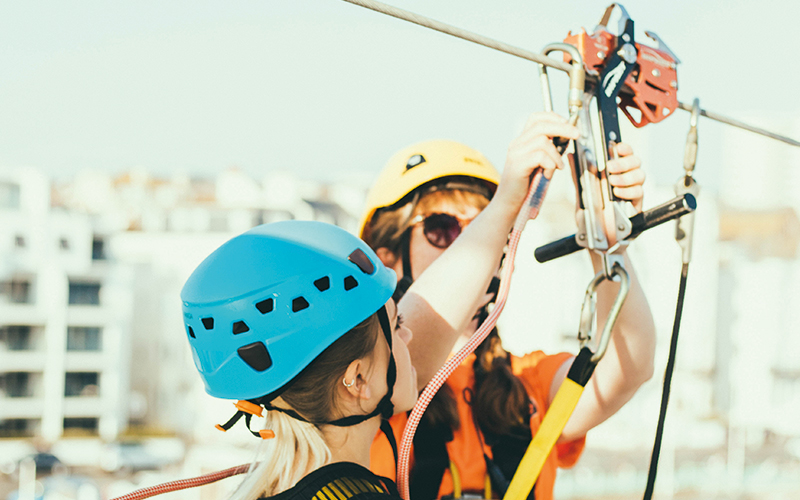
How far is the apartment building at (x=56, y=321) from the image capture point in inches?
1575

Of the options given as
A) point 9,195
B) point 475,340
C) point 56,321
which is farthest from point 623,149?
point 9,195

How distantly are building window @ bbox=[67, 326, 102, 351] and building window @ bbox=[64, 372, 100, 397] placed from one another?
4.80 feet

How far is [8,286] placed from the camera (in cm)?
4006

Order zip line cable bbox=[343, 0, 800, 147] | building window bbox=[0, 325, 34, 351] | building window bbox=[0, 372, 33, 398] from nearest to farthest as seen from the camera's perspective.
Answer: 1. zip line cable bbox=[343, 0, 800, 147]
2. building window bbox=[0, 372, 33, 398]
3. building window bbox=[0, 325, 34, 351]

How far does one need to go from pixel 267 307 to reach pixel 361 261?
9.6 inches

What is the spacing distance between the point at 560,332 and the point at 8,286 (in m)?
31.9

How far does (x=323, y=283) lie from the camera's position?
1.56m

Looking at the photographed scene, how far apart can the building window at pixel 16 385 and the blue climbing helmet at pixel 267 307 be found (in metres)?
43.2

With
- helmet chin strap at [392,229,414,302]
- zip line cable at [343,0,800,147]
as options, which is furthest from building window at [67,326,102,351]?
zip line cable at [343,0,800,147]

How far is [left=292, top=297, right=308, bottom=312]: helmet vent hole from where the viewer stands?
152cm

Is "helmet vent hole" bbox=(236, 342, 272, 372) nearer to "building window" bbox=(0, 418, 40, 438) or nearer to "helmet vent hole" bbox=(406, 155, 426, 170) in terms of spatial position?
"helmet vent hole" bbox=(406, 155, 426, 170)

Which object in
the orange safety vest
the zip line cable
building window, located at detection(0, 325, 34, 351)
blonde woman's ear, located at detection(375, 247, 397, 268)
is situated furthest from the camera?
building window, located at detection(0, 325, 34, 351)

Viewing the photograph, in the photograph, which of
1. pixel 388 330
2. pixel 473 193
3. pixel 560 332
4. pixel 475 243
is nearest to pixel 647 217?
pixel 475 243

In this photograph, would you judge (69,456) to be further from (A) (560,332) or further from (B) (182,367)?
(A) (560,332)
